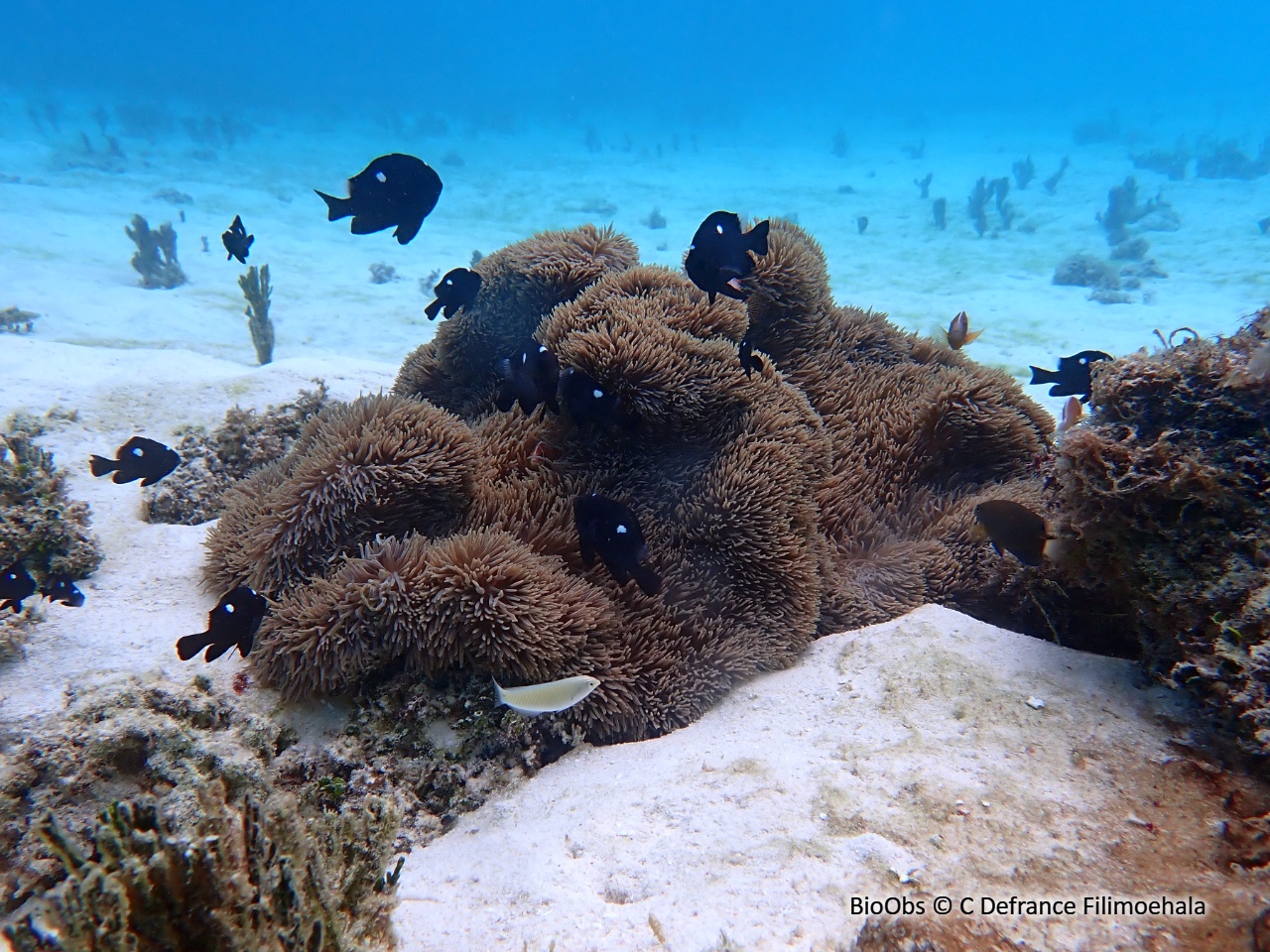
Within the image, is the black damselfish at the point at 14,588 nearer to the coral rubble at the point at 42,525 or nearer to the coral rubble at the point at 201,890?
the coral rubble at the point at 42,525

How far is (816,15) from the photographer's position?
76.3 meters

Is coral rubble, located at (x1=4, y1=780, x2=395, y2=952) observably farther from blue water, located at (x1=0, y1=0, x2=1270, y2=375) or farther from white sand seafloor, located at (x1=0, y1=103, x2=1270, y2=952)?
blue water, located at (x1=0, y1=0, x2=1270, y2=375)

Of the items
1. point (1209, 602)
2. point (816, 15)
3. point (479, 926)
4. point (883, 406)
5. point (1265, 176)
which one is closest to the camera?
point (479, 926)

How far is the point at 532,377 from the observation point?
3318 millimetres

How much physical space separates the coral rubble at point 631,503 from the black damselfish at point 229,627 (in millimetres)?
103

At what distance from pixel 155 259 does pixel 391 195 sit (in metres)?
14.0

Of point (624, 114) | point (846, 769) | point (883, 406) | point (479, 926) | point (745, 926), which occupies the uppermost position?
point (624, 114)

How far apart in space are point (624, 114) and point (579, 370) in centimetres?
5296

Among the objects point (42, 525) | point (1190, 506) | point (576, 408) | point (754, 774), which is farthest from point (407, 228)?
point (1190, 506)

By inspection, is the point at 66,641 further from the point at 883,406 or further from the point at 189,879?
the point at 883,406

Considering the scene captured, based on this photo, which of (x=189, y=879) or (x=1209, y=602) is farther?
(x=1209, y=602)

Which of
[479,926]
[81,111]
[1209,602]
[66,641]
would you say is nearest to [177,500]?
[66,641]

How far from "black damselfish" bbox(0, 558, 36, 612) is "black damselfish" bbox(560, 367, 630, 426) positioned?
8.95ft

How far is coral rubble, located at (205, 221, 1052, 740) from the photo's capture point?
2.67 metres
